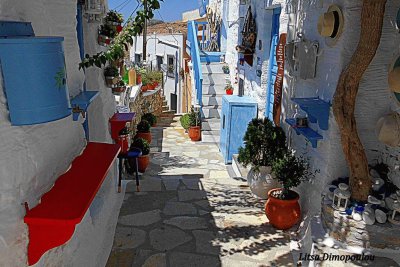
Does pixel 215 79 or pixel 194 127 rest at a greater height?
pixel 215 79

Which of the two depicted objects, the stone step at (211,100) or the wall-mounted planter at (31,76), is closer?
the wall-mounted planter at (31,76)

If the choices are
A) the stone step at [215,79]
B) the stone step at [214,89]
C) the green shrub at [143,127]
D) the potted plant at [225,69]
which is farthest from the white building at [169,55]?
the green shrub at [143,127]

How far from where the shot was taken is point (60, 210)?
2277 mm

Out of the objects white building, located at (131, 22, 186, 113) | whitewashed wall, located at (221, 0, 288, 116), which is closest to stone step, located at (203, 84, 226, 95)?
whitewashed wall, located at (221, 0, 288, 116)

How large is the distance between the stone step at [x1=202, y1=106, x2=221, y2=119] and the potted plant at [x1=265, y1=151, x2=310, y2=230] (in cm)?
609

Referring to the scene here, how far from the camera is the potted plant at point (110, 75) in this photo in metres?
5.12

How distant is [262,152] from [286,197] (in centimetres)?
112

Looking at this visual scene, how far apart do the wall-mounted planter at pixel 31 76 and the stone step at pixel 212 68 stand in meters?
9.95

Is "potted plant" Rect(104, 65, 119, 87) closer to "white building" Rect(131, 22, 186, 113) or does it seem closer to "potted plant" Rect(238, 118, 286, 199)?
"potted plant" Rect(238, 118, 286, 199)

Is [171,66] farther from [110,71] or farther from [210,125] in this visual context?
[110,71]

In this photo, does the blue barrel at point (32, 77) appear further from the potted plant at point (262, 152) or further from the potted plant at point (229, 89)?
the potted plant at point (229, 89)

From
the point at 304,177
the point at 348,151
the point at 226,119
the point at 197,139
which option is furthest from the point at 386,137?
the point at 197,139

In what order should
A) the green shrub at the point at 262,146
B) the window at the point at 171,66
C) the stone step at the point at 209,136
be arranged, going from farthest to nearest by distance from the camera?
the window at the point at 171,66 → the stone step at the point at 209,136 → the green shrub at the point at 262,146

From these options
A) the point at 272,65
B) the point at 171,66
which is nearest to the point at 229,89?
the point at 272,65
